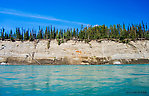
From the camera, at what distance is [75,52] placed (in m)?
70.4

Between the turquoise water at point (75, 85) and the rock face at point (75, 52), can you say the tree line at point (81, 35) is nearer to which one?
the rock face at point (75, 52)

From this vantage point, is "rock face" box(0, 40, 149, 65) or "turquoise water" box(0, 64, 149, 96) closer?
"turquoise water" box(0, 64, 149, 96)

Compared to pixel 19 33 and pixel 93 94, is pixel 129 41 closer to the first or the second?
pixel 19 33

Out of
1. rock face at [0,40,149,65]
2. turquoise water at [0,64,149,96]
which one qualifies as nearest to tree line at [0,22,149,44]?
rock face at [0,40,149,65]

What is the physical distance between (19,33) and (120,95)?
84.8m

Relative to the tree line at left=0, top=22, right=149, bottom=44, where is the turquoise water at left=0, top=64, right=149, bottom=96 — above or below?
below

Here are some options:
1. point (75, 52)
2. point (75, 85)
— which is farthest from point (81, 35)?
point (75, 85)

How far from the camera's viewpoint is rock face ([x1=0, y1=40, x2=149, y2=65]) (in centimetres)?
6781

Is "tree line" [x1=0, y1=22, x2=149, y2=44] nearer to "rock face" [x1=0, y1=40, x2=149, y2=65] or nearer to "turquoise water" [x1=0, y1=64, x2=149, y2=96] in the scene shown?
"rock face" [x1=0, y1=40, x2=149, y2=65]

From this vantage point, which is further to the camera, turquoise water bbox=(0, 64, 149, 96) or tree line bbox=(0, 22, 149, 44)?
tree line bbox=(0, 22, 149, 44)

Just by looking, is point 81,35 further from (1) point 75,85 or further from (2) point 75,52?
(1) point 75,85

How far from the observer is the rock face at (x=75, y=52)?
67.8m

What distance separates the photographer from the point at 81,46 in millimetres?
72250

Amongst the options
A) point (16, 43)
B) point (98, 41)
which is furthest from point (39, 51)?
point (98, 41)
